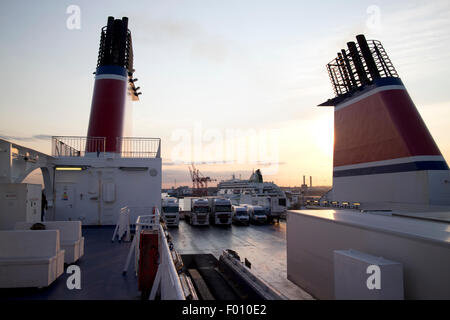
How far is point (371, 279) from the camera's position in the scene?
169 inches

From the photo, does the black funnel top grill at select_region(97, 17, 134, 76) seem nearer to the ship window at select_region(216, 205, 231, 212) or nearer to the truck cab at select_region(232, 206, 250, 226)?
the ship window at select_region(216, 205, 231, 212)

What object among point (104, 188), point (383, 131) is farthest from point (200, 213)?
point (383, 131)

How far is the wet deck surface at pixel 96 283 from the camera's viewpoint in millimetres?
5906

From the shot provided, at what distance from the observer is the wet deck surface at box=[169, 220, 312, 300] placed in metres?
9.40

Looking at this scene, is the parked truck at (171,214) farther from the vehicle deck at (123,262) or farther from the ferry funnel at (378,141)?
the ferry funnel at (378,141)

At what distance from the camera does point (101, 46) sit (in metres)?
18.4

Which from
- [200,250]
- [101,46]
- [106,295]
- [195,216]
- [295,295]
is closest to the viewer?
[106,295]

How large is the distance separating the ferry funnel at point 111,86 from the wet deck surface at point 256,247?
6.95 metres

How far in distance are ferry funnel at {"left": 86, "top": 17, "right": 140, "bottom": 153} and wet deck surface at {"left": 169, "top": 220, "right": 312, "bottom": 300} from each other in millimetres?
6953
